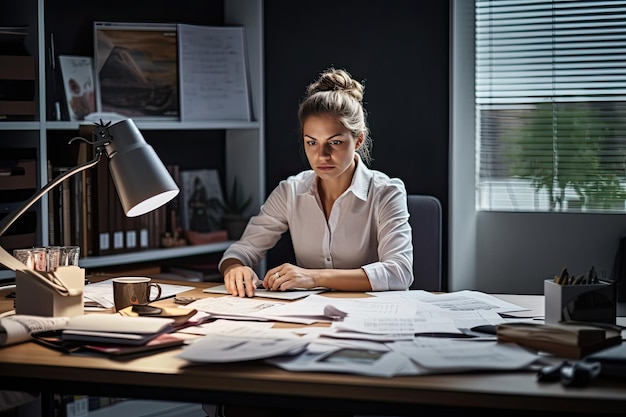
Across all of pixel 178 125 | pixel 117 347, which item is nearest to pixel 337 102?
pixel 178 125

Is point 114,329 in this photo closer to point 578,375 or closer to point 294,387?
point 294,387

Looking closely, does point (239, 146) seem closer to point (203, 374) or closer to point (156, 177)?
point (156, 177)

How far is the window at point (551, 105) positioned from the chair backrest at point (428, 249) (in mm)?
860

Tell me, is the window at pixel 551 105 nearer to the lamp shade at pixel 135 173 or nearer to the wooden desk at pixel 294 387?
Result: the lamp shade at pixel 135 173

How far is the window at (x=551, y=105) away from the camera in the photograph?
341 centimetres

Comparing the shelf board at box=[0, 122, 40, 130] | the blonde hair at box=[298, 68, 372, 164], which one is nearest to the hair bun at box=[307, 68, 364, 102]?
the blonde hair at box=[298, 68, 372, 164]

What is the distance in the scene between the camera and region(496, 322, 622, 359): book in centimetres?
164

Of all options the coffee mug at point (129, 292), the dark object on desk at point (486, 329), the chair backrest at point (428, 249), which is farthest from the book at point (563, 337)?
the chair backrest at point (428, 249)

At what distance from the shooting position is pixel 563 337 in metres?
1.66

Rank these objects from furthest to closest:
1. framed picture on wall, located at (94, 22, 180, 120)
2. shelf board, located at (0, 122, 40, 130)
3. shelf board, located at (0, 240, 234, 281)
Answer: framed picture on wall, located at (94, 22, 180, 120) → shelf board, located at (0, 240, 234, 281) → shelf board, located at (0, 122, 40, 130)

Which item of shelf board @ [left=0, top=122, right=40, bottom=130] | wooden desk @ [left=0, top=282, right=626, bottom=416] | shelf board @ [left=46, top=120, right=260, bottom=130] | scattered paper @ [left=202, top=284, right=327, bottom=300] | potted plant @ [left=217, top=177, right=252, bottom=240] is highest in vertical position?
shelf board @ [left=46, top=120, right=260, bottom=130]

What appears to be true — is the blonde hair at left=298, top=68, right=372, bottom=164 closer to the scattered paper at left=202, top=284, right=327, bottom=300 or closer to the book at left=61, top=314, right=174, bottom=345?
the scattered paper at left=202, top=284, right=327, bottom=300

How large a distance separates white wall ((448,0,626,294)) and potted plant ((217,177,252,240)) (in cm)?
96

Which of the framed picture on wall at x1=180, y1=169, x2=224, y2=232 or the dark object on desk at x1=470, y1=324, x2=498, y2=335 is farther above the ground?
the framed picture on wall at x1=180, y1=169, x2=224, y2=232
